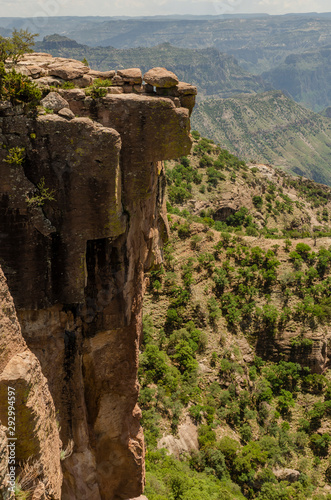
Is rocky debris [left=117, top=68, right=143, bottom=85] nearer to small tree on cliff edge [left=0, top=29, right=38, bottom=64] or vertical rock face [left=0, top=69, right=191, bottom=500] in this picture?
vertical rock face [left=0, top=69, right=191, bottom=500]

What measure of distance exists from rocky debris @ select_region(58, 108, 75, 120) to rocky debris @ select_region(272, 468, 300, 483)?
1623 inches

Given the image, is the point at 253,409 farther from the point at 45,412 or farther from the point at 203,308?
the point at 45,412

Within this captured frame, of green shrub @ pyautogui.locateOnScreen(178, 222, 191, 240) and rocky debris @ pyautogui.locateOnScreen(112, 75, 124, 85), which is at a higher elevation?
rocky debris @ pyautogui.locateOnScreen(112, 75, 124, 85)

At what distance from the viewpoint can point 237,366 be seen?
147 feet

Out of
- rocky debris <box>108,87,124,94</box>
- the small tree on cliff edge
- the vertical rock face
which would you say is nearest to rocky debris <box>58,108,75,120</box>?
the vertical rock face

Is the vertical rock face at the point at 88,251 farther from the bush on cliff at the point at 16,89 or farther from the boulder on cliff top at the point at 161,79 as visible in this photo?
the boulder on cliff top at the point at 161,79

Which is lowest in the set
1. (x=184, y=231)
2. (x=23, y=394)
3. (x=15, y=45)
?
(x=184, y=231)

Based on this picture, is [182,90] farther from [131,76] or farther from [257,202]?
[257,202]

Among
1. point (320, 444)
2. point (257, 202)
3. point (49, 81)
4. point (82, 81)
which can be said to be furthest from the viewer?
point (257, 202)

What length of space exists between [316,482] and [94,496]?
29.1 m

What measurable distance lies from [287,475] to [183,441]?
12.5 metres

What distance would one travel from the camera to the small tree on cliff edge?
16200mm

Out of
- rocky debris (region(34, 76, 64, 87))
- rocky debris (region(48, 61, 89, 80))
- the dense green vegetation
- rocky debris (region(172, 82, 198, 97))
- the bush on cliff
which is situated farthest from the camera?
the dense green vegetation

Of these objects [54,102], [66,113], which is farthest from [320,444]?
[54,102]
